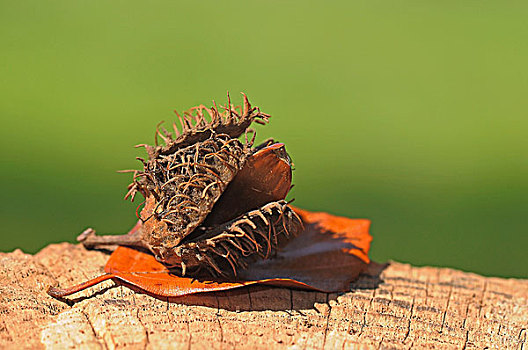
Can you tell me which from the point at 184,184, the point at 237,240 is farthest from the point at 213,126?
the point at 237,240

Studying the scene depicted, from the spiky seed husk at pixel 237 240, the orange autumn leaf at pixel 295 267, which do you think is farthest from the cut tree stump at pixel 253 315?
the spiky seed husk at pixel 237 240

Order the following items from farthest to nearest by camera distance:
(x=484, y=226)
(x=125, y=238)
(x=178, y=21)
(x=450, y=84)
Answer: (x=178, y=21), (x=450, y=84), (x=484, y=226), (x=125, y=238)

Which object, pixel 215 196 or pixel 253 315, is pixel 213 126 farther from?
pixel 253 315

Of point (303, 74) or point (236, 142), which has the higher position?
point (303, 74)

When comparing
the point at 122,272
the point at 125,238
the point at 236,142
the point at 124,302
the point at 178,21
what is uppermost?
the point at 178,21

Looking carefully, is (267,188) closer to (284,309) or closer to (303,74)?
(284,309)

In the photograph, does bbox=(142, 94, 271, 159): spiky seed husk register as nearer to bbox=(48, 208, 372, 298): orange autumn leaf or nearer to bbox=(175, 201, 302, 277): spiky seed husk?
bbox=(175, 201, 302, 277): spiky seed husk

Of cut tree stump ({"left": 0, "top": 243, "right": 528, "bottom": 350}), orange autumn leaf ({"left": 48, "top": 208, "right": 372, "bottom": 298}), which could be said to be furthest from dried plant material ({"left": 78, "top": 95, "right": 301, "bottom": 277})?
cut tree stump ({"left": 0, "top": 243, "right": 528, "bottom": 350})

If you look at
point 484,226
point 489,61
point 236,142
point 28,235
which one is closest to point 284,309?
point 236,142

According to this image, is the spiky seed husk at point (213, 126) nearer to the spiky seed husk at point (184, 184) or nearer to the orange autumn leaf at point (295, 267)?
the spiky seed husk at point (184, 184)
